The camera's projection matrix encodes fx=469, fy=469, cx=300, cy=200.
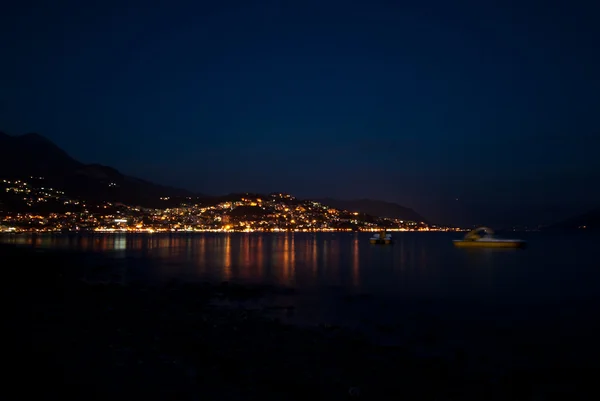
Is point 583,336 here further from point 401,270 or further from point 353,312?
point 401,270

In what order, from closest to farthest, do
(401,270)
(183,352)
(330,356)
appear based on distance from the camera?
(183,352)
(330,356)
(401,270)

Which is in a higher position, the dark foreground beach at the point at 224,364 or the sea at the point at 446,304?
the dark foreground beach at the point at 224,364

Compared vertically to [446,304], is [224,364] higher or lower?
higher

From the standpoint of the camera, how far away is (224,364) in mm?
10219

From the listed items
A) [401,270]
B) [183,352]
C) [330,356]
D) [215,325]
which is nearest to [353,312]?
[215,325]

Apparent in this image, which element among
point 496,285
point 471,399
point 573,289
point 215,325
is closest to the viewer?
point 471,399

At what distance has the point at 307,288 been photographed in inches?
1117

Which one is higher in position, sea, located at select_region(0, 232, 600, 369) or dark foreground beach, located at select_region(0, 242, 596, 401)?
dark foreground beach, located at select_region(0, 242, 596, 401)

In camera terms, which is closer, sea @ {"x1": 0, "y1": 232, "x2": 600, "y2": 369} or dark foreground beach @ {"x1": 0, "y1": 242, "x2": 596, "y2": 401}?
dark foreground beach @ {"x1": 0, "y1": 242, "x2": 596, "y2": 401}

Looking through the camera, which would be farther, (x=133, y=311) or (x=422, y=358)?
(x=133, y=311)

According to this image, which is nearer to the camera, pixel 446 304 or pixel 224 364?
pixel 224 364

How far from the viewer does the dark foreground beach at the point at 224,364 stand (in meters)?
8.25

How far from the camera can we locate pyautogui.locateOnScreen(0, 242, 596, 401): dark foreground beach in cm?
825

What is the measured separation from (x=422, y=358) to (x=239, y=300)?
11163 mm
